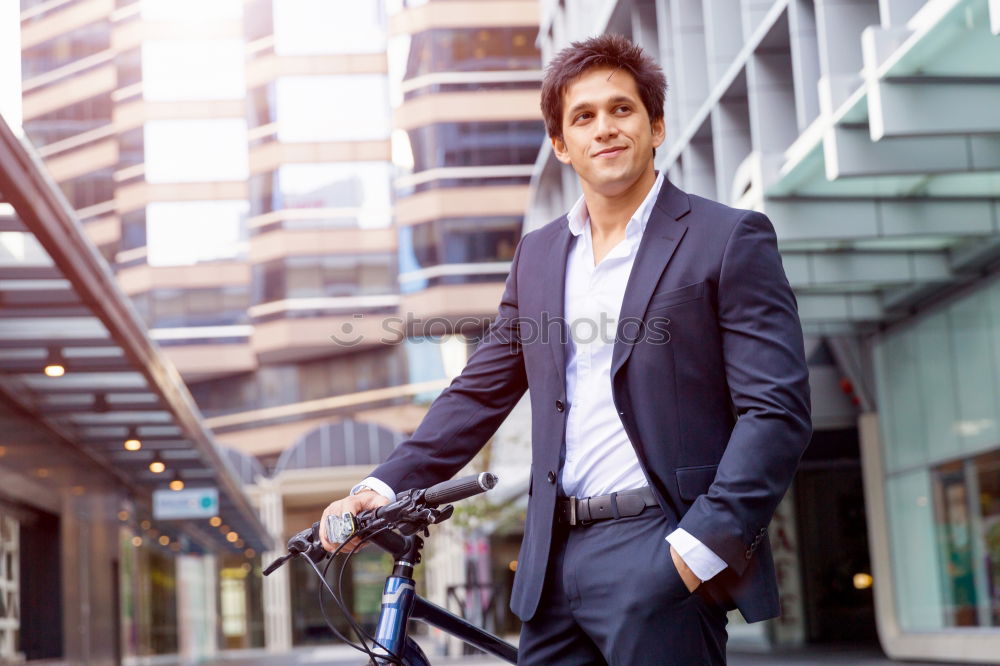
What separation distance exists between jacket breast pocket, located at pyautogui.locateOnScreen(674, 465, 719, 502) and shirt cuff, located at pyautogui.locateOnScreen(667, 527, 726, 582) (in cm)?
14

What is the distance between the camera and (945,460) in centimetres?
1479

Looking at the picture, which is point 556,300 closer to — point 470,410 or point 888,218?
point 470,410

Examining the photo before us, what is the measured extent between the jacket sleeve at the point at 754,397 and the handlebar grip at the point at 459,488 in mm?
342

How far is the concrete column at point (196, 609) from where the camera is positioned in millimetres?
39156

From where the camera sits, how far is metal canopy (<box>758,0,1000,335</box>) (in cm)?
847

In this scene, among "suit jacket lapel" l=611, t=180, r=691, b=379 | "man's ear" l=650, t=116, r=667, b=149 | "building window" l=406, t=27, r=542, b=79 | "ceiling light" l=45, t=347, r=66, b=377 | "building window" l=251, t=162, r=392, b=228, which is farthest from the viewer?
"building window" l=251, t=162, r=392, b=228

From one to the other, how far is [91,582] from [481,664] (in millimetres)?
6576

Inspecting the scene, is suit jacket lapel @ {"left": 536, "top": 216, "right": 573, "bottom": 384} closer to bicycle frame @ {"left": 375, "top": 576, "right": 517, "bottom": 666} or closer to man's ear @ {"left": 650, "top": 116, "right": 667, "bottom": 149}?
man's ear @ {"left": 650, "top": 116, "right": 667, "bottom": 149}

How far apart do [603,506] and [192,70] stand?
202 feet

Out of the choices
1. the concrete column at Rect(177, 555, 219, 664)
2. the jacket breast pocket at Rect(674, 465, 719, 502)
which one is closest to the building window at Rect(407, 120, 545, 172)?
the concrete column at Rect(177, 555, 219, 664)

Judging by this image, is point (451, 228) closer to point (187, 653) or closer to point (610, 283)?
point (187, 653)

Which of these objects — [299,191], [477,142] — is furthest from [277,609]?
[477,142]

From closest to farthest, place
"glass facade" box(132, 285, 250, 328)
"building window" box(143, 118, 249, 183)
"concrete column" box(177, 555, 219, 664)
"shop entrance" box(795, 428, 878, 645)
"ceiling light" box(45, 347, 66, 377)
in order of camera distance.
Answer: "ceiling light" box(45, 347, 66, 377)
"shop entrance" box(795, 428, 878, 645)
"concrete column" box(177, 555, 219, 664)
"glass facade" box(132, 285, 250, 328)
"building window" box(143, 118, 249, 183)

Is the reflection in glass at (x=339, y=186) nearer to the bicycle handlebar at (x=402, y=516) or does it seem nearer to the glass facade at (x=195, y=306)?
the glass facade at (x=195, y=306)
